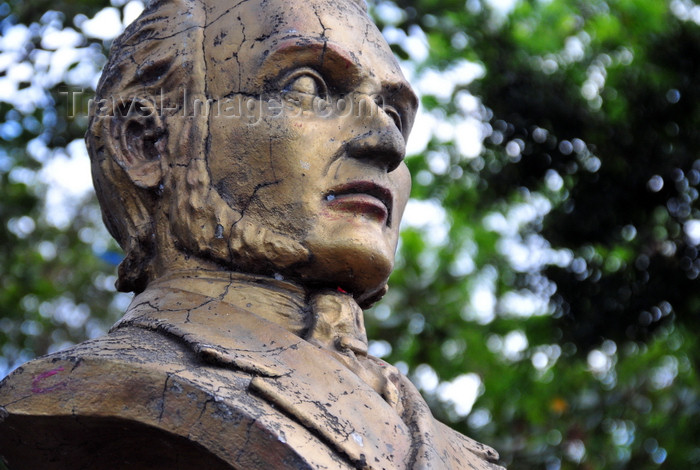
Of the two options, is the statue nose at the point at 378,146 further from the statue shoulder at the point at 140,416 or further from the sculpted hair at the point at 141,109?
the statue shoulder at the point at 140,416

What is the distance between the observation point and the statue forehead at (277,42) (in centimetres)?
328

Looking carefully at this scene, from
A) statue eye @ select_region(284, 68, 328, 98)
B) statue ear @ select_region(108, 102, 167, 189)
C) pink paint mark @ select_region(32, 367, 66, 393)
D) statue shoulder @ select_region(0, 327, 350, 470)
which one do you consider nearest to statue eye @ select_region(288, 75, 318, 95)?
statue eye @ select_region(284, 68, 328, 98)

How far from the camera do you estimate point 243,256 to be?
317 cm

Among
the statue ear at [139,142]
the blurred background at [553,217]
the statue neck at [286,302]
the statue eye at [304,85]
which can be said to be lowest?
the blurred background at [553,217]

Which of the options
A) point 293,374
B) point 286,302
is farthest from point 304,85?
point 293,374

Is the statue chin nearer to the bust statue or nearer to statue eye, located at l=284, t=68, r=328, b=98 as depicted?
the bust statue

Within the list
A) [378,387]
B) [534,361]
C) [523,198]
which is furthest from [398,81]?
[534,361]

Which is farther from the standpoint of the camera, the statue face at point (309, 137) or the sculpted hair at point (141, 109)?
the sculpted hair at point (141, 109)

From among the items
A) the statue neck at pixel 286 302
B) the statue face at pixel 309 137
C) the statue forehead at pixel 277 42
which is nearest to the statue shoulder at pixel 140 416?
the statue neck at pixel 286 302

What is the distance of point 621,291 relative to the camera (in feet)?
20.6

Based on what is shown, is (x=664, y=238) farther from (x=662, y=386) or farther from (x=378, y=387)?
(x=378, y=387)

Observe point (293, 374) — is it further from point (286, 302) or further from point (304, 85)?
point (304, 85)

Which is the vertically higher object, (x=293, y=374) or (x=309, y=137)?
(x=309, y=137)

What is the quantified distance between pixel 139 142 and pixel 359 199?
2.68 ft
